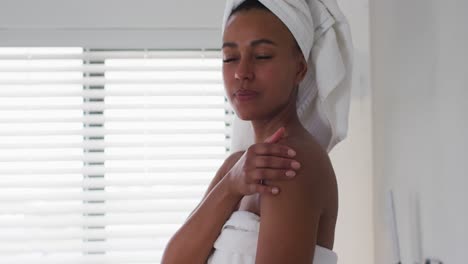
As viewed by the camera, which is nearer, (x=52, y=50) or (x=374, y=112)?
(x=374, y=112)

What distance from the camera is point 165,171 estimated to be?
222 cm

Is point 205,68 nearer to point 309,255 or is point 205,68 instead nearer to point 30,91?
point 30,91

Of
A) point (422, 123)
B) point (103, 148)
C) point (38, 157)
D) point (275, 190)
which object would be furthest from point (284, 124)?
point (38, 157)

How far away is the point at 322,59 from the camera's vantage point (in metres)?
1.03

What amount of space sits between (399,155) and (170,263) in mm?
856

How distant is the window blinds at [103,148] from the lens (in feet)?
7.21

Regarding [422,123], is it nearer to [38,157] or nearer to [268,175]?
[268,175]

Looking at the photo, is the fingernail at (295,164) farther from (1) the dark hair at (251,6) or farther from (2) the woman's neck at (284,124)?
(1) the dark hair at (251,6)

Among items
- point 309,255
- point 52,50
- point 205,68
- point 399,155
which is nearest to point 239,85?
point 309,255

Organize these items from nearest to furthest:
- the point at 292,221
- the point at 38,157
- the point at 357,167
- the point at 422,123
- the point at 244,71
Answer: the point at 292,221 < the point at 244,71 < the point at 422,123 < the point at 357,167 < the point at 38,157

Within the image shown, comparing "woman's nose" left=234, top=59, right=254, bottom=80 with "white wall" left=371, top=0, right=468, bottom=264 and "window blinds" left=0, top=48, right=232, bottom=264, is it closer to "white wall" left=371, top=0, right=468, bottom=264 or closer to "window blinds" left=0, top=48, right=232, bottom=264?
"white wall" left=371, top=0, right=468, bottom=264

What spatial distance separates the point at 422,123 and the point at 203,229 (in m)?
0.69

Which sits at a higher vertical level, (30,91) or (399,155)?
(30,91)

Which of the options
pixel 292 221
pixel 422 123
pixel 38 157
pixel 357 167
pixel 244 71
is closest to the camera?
pixel 292 221
